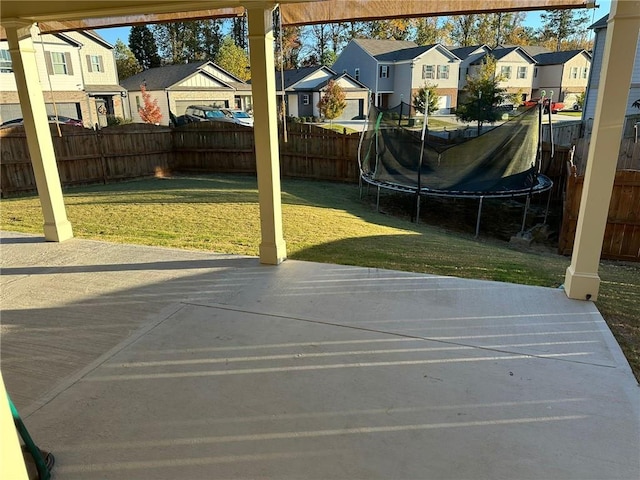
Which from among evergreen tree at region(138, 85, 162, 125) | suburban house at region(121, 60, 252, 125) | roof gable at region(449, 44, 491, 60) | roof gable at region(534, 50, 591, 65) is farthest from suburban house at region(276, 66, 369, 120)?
roof gable at region(534, 50, 591, 65)

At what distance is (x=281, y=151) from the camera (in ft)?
45.6

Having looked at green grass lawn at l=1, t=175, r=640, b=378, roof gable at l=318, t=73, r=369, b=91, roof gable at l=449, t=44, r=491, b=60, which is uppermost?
roof gable at l=449, t=44, r=491, b=60

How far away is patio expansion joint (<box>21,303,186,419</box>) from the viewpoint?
2723 mm

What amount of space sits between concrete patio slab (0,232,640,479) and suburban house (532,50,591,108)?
4457 centimetres

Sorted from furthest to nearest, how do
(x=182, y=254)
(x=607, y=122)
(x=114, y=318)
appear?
1. (x=182, y=254)
2. (x=114, y=318)
3. (x=607, y=122)

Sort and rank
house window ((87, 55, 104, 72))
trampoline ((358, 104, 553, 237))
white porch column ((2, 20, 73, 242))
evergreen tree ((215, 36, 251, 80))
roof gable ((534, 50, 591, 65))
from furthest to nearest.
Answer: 1. roof gable ((534, 50, 591, 65))
2. evergreen tree ((215, 36, 251, 80))
3. house window ((87, 55, 104, 72))
4. trampoline ((358, 104, 553, 237))
5. white porch column ((2, 20, 73, 242))

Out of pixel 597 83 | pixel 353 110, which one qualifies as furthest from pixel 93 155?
pixel 353 110

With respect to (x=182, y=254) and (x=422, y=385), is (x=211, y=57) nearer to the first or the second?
(x=182, y=254)

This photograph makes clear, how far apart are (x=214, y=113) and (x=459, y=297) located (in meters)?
25.0

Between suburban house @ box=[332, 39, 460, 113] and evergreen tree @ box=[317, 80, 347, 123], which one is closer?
evergreen tree @ box=[317, 80, 347, 123]

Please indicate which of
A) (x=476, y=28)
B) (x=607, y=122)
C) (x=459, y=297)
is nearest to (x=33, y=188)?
(x=459, y=297)

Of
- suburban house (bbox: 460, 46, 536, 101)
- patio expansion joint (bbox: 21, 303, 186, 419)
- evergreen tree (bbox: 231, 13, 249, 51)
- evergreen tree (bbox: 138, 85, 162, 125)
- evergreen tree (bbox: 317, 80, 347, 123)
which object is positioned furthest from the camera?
evergreen tree (bbox: 231, 13, 249, 51)

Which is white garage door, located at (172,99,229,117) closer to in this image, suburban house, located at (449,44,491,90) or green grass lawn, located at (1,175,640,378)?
green grass lawn, located at (1,175,640,378)

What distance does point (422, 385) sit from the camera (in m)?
2.79
